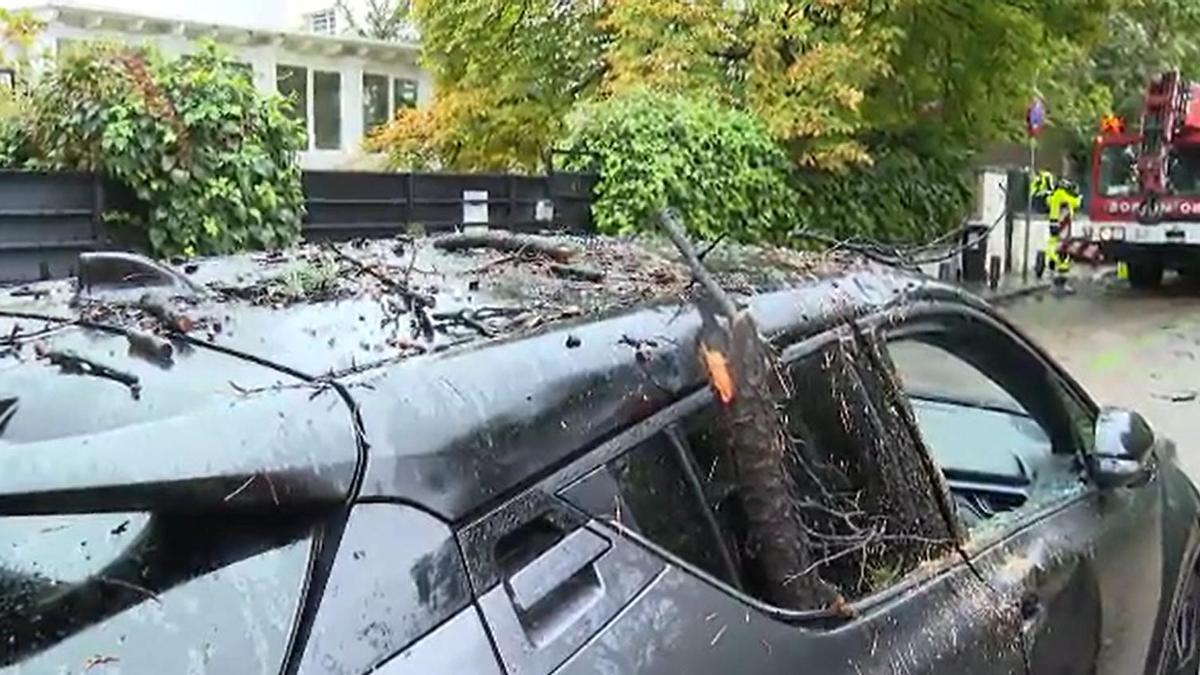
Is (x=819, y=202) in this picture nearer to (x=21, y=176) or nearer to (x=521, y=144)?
(x=521, y=144)

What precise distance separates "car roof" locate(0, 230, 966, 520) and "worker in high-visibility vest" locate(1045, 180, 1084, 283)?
2048 centimetres

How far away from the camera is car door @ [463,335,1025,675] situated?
174cm

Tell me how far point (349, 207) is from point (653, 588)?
905 centimetres

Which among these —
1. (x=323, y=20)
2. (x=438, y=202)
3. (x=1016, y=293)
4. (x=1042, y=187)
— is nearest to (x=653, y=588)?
(x=438, y=202)

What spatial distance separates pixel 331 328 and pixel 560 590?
622mm

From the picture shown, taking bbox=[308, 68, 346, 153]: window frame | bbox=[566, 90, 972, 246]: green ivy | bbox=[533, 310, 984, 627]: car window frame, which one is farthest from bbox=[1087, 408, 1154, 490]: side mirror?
bbox=[308, 68, 346, 153]: window frame

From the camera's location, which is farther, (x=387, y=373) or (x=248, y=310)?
(x=248, y=310)

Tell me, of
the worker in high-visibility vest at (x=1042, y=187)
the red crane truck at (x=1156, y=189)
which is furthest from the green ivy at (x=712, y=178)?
the red crane truck at (x=1156, y=189)

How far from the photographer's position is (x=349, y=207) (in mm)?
10609

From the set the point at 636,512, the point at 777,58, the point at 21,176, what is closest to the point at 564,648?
the point at 636,512

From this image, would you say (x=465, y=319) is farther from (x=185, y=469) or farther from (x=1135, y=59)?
(x=1135, y=59)

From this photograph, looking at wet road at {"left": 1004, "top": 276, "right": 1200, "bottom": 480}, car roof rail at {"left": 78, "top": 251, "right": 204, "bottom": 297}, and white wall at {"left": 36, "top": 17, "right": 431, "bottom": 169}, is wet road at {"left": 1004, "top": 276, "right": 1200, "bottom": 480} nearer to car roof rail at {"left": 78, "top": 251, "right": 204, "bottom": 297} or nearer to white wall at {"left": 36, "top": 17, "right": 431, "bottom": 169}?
car roof rail at {"left": 78, "top": 251, "right": 204, "bottom": 297}

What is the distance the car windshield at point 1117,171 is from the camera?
22922 mm

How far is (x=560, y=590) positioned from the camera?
1.79 meters
